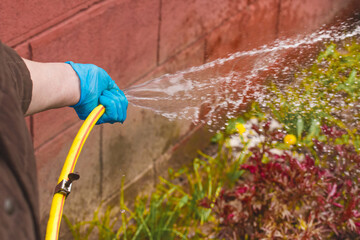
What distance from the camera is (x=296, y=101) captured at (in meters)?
2.38

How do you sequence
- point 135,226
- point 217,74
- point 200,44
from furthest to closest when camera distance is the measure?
point 200,44
point 135,226
point 217,74

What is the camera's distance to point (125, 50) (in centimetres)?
261

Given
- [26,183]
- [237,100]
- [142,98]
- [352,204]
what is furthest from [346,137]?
[26,183]

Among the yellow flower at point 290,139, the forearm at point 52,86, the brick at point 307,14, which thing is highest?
the forearm at point 52,86

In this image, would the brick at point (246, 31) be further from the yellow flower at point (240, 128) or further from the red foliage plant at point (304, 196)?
the red foliage plant at point (304, 196)

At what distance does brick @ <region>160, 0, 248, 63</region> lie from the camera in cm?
286

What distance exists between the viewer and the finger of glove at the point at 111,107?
6.09 ft

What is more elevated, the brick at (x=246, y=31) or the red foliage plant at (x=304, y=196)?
the brick at (x=246, y=31)

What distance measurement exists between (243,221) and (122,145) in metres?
0.86

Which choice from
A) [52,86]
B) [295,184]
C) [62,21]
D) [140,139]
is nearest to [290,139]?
[295,184]

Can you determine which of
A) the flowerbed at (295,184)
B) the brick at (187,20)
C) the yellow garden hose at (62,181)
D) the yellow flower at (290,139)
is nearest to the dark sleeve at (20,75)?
the yellow garden hose at (62,181)

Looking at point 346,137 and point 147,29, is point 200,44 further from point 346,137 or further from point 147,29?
Result: point 346,137

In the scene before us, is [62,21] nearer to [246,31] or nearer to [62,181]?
[62,181]

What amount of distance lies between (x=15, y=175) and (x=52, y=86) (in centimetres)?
62
